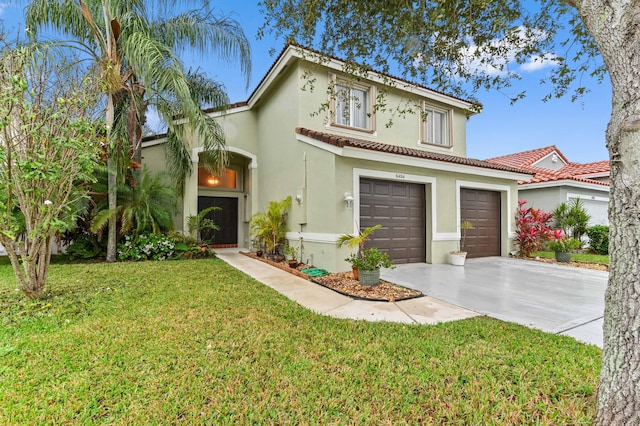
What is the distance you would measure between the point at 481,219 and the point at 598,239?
6020 mm

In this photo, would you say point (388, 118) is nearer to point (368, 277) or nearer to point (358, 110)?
point (358, 110)

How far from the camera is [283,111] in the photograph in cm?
1001

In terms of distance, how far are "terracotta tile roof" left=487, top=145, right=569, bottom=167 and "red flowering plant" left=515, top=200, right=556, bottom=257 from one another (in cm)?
647

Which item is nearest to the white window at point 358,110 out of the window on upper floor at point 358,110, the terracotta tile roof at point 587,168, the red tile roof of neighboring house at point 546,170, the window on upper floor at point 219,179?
the window on upper floor at point 358,110

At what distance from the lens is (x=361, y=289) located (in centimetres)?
589

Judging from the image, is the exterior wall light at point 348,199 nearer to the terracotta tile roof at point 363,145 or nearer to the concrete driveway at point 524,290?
the terracotta tile roof at point 363,145

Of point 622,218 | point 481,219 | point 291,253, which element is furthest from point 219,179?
point 622,218

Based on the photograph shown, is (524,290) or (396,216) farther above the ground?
(396,216)

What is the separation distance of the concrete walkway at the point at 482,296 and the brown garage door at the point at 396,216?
0.68m

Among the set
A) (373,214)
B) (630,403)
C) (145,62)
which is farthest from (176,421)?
(145,62)

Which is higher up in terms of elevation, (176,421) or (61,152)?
(61,152)

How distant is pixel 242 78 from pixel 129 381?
9515 mm

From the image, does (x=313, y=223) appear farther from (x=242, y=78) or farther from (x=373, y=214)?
(x=242, y=78)

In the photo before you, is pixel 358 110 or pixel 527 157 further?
pixel 527 157
